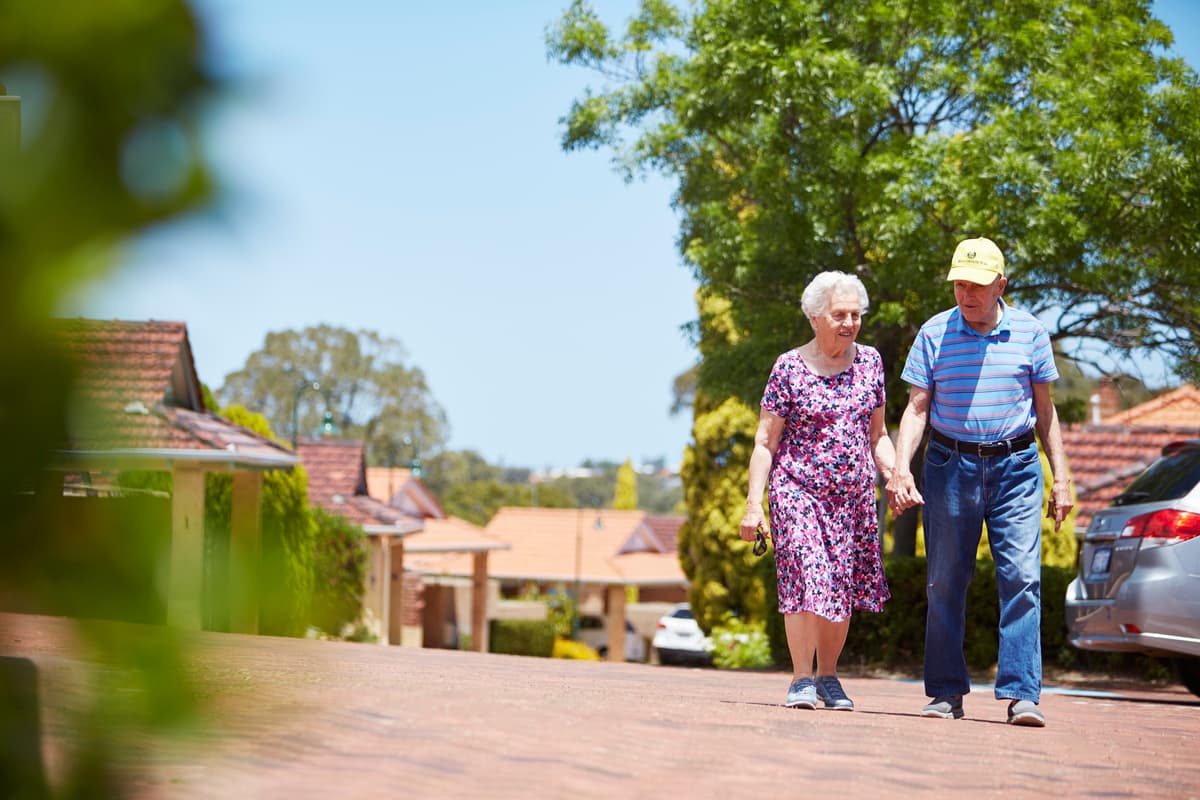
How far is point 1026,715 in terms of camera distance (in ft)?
20.1

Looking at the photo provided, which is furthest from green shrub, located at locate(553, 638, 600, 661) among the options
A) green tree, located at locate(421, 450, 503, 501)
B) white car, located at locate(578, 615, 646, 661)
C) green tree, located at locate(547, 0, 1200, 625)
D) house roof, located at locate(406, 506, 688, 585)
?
green tree, located at locate(421, 450, 503, 501)

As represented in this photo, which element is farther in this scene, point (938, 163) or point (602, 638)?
point (602, 638)

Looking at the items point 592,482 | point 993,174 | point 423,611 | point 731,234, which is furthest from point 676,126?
point 592,482

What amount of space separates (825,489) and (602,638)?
41034 millimetres

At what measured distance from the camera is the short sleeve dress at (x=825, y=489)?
6.39m

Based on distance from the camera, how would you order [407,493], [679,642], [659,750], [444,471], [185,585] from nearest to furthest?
[185,585] < [659,750] < [679,642] < [407,493] < [444,471]

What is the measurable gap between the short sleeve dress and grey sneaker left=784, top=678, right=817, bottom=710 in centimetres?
33

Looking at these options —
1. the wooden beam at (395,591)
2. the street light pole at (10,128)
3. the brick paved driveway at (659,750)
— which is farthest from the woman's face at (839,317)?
the wooden beam at (395,591)

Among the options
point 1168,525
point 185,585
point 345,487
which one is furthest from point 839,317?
point 345,487

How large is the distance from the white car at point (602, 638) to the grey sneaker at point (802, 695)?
36.8m

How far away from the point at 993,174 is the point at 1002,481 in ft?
24.6

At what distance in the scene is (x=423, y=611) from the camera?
38500 mm

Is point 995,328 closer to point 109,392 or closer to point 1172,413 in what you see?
point 109,392

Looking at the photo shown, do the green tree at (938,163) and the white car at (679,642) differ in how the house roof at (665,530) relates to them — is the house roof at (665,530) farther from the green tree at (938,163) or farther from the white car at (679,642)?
the green tree at (938,163)
